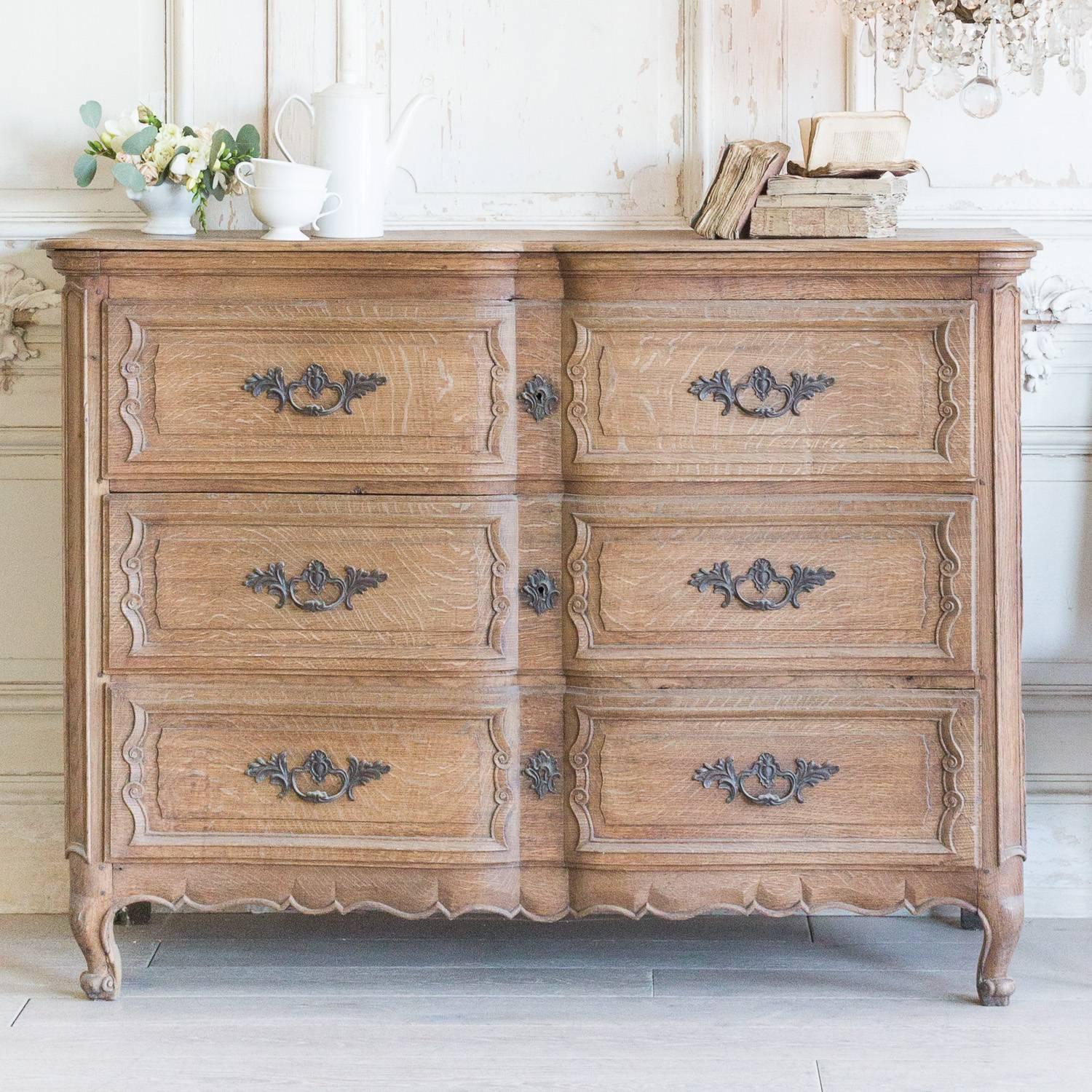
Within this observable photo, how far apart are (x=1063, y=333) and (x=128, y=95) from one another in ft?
5.95

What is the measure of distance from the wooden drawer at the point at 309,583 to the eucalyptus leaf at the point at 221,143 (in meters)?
0.66

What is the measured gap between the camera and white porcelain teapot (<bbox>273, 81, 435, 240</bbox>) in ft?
7.70

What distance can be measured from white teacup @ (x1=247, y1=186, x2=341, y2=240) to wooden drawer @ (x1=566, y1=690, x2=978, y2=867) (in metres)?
0.87

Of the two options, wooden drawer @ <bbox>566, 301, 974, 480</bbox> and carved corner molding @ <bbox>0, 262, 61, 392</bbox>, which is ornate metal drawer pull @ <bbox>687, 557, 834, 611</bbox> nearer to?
wooden drawer @ <bbox>566, 301, 974, 480</bbox>

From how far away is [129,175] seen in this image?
2352 millimetres

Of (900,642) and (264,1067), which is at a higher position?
(900,642)

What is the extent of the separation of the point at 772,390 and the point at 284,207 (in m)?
0.82

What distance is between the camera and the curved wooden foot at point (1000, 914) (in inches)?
85.2

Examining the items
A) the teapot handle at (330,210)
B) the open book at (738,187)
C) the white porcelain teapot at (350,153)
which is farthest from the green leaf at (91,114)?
the open book at (738,187)

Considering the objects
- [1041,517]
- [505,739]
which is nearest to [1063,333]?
[1041,517]

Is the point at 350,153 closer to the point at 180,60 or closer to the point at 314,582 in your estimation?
the point at 180,60

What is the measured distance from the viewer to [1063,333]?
8.72ft

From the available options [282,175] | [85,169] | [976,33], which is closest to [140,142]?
[85,169]

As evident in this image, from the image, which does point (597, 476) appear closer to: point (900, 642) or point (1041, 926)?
point (900, 642)
